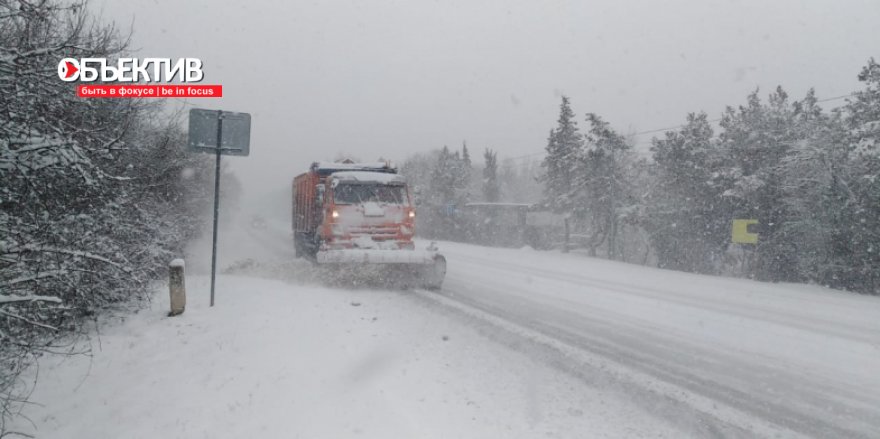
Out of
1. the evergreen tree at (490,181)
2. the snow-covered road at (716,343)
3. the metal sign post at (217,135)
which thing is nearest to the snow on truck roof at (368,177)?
the snow-covered road at (716,343)

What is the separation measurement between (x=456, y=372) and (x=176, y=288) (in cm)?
460

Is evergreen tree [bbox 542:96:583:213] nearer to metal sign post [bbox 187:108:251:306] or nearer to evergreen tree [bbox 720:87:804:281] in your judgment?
evergreen tree [bbox 720:87:804:281]

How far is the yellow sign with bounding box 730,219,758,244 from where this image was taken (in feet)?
56.7

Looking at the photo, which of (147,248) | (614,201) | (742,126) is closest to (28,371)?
(147,248)

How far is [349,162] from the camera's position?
1501 cm

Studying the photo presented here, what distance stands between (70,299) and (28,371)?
41.8 inches

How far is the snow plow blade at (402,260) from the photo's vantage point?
11.1 meters

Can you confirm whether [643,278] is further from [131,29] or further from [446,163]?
[446,163]

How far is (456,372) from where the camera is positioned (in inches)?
225

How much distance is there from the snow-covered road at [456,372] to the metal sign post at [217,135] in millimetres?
2074

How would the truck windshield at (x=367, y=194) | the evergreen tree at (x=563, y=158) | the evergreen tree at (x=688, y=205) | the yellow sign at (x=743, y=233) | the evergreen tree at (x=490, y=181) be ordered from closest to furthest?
the truck windshield at (x=367, y=194)
the yellow sign at (x=743, y=233)
the evergreen tree at (x=688, y=205)
the evergreen tree at (x=563, y=158)
the evergreen tree at (x=490, y=181)

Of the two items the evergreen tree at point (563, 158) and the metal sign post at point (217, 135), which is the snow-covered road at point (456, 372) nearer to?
the metal sign post at point (217, 135)

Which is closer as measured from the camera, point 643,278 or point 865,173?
point 865,173

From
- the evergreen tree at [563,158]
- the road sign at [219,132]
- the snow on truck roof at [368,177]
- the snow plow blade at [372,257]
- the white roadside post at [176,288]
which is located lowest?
the white roadside post at [176,288]
